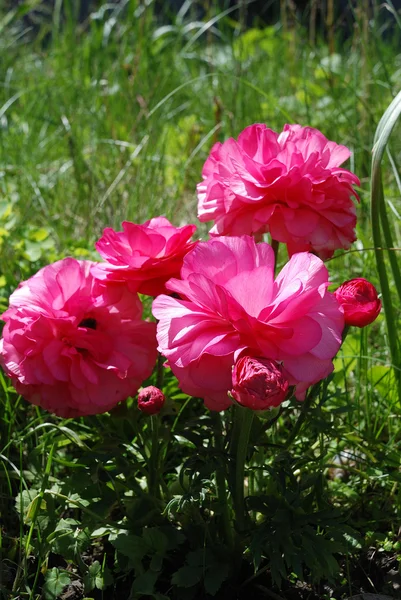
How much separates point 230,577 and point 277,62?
3338 mm

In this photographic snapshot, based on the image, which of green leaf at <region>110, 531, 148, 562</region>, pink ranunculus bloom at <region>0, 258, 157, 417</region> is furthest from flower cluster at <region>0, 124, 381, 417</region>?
green leaf at <region>110, 531, 148, 562</region>

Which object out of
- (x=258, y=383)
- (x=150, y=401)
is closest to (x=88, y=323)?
(x=150, y=401)

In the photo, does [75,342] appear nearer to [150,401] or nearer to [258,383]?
[150,401]

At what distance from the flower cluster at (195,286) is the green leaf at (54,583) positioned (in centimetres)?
29

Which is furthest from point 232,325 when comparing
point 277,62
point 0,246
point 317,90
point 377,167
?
point 277,62

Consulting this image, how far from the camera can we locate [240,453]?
3.70 feet

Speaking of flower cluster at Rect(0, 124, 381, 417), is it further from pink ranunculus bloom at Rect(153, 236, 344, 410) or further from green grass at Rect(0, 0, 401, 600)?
green grass at Rect(0, 0, 401, 600)

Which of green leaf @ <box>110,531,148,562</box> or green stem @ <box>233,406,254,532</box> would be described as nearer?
Result: green stem @ <box>233,406,254,532</box>

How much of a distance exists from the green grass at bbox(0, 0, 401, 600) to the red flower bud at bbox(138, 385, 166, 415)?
68 millimetres

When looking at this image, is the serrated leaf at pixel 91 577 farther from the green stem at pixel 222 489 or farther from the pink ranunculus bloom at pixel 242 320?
the pink ranunculus bloom at pixel 242 320

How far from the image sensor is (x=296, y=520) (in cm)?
117

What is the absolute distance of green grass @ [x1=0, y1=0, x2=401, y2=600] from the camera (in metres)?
1.28

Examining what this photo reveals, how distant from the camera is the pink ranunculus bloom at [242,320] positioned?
3.12 ft

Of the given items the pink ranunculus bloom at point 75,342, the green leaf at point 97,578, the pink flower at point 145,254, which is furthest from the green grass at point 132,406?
the pink flower at point 145,254
